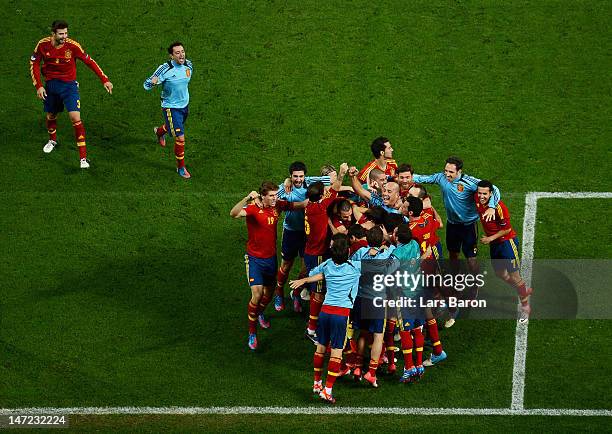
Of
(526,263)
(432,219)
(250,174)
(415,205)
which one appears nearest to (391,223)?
(415,205)

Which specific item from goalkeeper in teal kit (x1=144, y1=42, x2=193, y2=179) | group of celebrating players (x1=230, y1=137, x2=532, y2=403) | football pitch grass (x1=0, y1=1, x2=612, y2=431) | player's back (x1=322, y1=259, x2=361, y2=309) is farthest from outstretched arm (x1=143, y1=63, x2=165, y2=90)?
player's back (x1=322, y1=259, x2=361, y2=309)

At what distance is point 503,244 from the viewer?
18.4m

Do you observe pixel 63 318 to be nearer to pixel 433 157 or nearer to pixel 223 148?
pixel 223 148

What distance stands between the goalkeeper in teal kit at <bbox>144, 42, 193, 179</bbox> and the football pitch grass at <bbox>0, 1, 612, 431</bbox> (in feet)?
2.63

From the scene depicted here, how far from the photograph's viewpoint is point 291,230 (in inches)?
731

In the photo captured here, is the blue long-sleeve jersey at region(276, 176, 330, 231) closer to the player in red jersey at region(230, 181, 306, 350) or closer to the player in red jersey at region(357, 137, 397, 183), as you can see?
the player in red jersey at region(230, 181, 306, 350)

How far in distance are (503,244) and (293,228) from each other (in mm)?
2943

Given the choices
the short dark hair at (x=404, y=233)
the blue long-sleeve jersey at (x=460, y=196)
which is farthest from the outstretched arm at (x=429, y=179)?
the short dark hair at (x=404, y=233)

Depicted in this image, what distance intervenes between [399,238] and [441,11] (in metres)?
8.75

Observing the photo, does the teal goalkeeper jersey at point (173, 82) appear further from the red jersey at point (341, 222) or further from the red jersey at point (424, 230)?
the red jersey at point (424, 230)

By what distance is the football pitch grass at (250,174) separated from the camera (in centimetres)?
1753

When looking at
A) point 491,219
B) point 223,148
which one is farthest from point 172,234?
point 491,219

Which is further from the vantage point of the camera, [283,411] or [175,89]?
[175,89]

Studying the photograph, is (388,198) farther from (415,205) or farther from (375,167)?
(375,167)
